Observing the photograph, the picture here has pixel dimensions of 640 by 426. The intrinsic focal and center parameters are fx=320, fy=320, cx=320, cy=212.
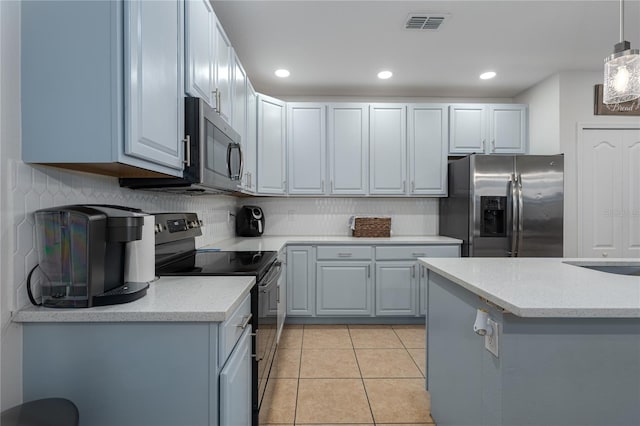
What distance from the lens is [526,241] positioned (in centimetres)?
296

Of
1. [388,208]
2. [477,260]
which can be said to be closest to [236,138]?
[477,260]

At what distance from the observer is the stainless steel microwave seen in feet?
4.69

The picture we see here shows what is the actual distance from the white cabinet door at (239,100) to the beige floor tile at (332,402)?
5.96 ft

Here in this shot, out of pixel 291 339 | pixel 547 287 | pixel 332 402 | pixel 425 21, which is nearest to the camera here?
pixel 547 287

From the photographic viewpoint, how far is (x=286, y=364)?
2.43m

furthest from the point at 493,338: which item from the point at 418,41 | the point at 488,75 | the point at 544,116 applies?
the point at 544,116

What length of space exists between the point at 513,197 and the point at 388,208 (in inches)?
51.5

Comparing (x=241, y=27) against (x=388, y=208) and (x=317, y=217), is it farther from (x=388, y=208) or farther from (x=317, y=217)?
(x=388, y=208)

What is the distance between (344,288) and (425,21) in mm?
2398

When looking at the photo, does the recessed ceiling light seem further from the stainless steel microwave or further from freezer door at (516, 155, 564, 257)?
the stainless steel microwave

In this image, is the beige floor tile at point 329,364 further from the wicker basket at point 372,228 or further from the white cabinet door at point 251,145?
the white cabinet door at point 251,145

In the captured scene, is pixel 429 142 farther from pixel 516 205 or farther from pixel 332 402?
pixel 332 402

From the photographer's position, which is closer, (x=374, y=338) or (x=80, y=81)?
(x=80, y=81)

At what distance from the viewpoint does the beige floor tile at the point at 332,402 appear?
5.98 feet
